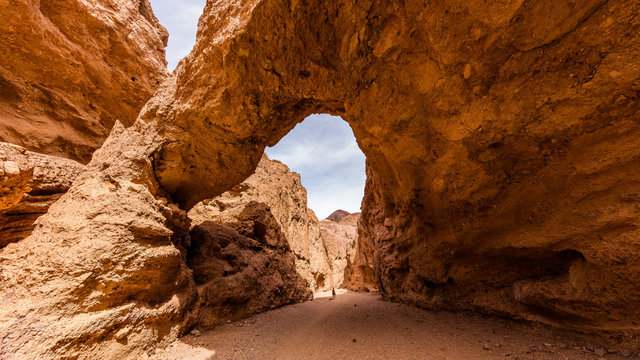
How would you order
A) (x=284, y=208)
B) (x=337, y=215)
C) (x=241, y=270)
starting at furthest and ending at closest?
(x=337, y=215) < (x=284, y=208) < (x=241, y=270)

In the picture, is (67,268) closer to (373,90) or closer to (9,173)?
(9,173)

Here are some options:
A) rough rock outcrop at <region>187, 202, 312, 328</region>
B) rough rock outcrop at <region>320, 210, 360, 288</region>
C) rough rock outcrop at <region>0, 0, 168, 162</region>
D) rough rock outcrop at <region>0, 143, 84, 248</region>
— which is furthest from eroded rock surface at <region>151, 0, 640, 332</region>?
rough rock outcrop at <region>320, 210, 360, 288</region>

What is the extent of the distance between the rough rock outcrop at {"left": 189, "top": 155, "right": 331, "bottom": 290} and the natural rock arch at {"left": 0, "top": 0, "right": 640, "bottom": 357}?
4400 millimetres

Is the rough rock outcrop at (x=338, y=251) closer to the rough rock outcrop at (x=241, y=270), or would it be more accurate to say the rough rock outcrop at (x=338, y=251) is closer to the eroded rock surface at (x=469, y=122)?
the rough rock outcrop at (x=241, y=270)

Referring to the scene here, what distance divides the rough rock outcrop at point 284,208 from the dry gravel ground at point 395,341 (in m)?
4.75

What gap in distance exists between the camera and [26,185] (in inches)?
118

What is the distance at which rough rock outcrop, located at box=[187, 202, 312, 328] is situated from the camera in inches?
179

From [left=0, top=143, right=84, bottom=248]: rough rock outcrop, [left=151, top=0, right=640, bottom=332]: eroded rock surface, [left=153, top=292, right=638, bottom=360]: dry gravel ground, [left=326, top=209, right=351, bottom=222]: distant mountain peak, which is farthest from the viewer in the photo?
[left=326, top=209, right=351, bottom=222]: distant mountain peak

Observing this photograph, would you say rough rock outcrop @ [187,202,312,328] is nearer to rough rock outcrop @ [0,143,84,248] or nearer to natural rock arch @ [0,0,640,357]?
natural rock arch @ [0,0,640,357]

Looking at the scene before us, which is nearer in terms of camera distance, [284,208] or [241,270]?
[241,270]

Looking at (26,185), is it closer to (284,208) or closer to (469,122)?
(469,122)

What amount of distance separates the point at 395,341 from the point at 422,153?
122 inches

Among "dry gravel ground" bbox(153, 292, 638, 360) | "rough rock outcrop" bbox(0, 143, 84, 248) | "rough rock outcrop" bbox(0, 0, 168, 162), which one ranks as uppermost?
"rough rock outcrop" bbox(0, 0, 168, 162)

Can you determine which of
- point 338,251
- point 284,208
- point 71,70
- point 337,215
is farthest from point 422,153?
point 337,215
